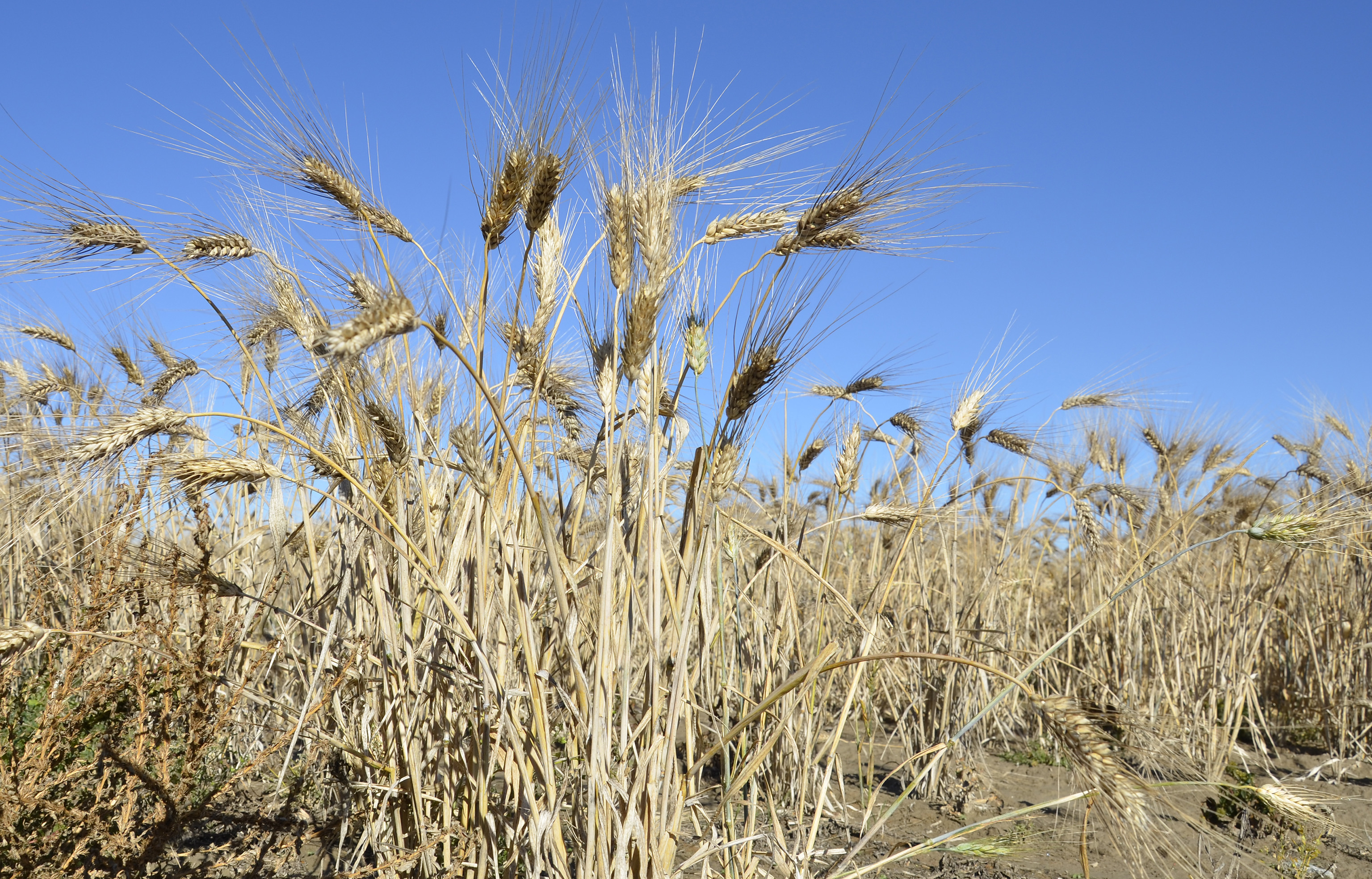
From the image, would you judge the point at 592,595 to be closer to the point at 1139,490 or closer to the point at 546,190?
the point at 546,190

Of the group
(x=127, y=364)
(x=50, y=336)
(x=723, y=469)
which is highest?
(x=50, y=336)

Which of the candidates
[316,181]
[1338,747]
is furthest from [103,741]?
[1338,747]

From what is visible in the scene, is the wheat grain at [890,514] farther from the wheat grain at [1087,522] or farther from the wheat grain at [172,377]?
the wheat grain at [172,377]

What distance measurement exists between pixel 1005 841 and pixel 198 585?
6.38ft

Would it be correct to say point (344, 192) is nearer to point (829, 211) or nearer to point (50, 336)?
point (829, 211)

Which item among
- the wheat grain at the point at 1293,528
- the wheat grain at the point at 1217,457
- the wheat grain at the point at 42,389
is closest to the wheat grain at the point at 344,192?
the wheat grain at the point at 1293,528

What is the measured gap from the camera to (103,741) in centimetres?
178

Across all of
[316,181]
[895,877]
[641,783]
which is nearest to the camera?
[641,783]

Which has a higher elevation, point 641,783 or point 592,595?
point 592,595

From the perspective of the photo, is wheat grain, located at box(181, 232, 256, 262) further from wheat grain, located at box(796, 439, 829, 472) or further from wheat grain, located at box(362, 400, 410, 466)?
wheat grain, located at box(796, 439, 829, 472)

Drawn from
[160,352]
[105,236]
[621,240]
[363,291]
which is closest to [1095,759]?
[621,240]

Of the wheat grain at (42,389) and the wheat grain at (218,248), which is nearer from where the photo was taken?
the wheat grain at (218,248)

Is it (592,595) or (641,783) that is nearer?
(641,783)

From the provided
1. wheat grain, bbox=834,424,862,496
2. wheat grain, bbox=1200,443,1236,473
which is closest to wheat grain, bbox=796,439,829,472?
wheat grain, bbox=834,424,862,496
